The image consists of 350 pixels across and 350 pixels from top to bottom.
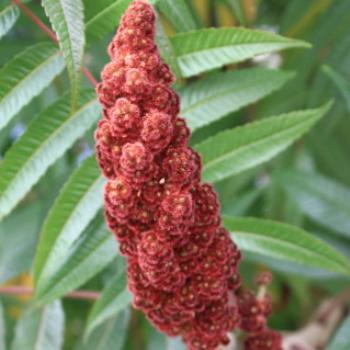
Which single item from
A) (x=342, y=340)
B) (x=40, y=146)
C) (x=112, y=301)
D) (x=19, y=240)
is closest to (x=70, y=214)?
(x=40, y=146)

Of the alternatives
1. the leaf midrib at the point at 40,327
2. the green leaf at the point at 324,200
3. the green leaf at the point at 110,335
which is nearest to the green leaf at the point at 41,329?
the leaf midrib at the point at 40,327

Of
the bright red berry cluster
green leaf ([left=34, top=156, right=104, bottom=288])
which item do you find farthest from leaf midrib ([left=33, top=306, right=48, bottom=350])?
the bright red berry cluster

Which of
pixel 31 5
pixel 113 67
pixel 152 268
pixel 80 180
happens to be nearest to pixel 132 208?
pixel 152 268

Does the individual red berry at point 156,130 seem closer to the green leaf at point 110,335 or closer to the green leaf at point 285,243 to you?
the green leaf at point 285,243

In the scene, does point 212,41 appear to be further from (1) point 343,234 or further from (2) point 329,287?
(2) point 329,287

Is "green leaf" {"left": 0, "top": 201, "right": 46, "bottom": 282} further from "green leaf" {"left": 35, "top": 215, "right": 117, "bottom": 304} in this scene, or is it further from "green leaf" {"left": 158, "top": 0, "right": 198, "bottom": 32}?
"green leaf" {"left": 158, "top": 0, "right": 198, "bottom": 32}

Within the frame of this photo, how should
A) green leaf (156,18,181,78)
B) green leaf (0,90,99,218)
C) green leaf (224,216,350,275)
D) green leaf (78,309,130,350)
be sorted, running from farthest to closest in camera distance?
green leaf (78,309,130,350), green leaf (224,216,350,275), green leaf (0,90,99,218), green leaf (156,18,181,78)
